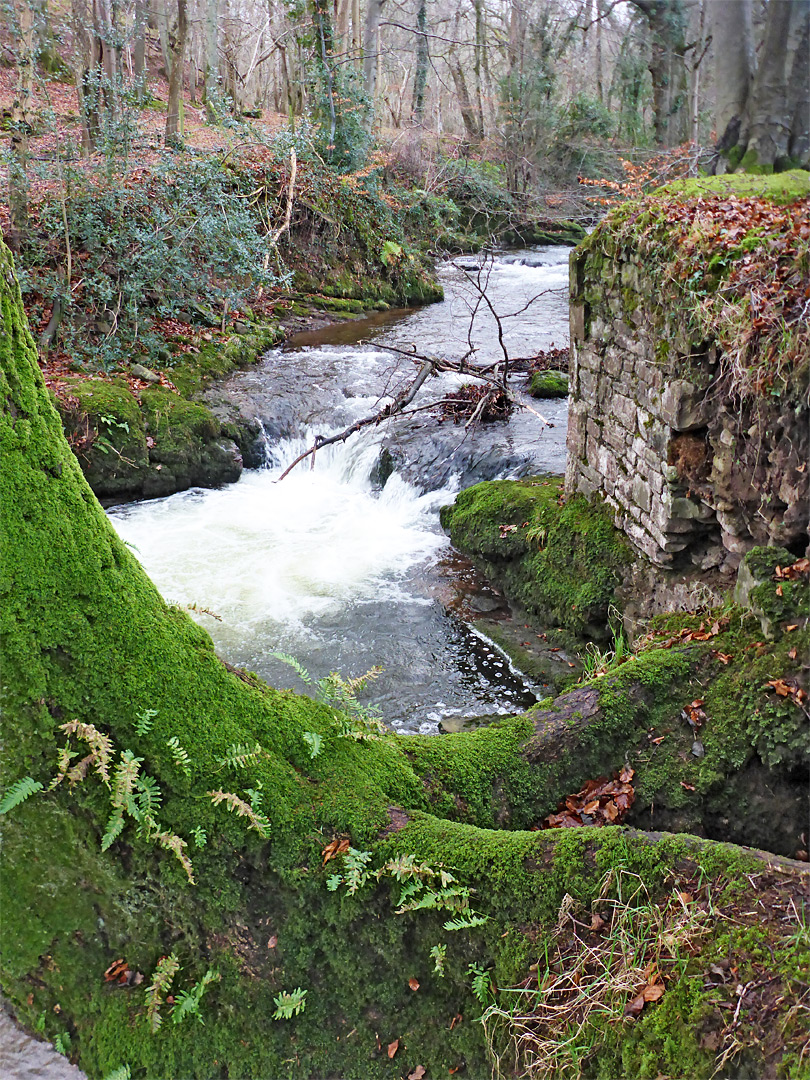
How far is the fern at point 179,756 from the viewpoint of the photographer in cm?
285

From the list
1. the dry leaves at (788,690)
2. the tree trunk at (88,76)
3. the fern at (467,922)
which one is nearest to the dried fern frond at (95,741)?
the fern at (467,922)

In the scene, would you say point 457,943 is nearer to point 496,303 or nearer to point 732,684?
point 732,684

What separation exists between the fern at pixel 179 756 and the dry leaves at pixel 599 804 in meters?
1.64

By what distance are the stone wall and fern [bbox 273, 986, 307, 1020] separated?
10.7 ft

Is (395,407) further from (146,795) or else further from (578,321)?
(146,795)

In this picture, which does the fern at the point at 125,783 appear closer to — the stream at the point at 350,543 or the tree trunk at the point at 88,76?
the stream at the point at 350,543

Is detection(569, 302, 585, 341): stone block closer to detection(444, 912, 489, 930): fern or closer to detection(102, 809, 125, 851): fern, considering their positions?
detection(444, 912, 489, 930): fern

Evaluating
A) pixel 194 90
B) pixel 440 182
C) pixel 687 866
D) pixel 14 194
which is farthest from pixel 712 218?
pixel 194 90

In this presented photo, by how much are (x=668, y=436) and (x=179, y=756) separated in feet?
12.7

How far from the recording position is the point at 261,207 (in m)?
16.8

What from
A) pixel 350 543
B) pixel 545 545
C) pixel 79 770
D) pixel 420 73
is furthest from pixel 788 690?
pixel 420 73

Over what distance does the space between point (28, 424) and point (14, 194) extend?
1083cm

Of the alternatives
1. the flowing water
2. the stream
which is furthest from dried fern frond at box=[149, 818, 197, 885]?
the flowing water

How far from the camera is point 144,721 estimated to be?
2.86 m
